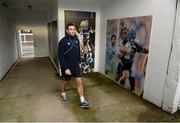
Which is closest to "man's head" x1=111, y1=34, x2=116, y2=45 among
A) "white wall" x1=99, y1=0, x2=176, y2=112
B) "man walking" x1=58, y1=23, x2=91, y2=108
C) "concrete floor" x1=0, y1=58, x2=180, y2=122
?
"white wall" x1=99, y1=0, x2=176, y2=112

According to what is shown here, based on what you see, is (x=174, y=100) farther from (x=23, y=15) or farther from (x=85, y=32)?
(x=23, y=15)

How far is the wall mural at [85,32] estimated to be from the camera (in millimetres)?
4254

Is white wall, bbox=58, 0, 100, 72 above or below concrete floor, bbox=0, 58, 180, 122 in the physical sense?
above

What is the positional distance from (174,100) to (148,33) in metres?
1.32

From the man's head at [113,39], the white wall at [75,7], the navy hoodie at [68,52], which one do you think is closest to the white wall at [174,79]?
the navy hoodie at [68,52]

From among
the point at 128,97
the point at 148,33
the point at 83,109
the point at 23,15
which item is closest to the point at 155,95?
the point at 128,97

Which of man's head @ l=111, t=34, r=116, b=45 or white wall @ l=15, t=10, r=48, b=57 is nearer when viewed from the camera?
man's head @ l=111, t=34, r=116, b=45

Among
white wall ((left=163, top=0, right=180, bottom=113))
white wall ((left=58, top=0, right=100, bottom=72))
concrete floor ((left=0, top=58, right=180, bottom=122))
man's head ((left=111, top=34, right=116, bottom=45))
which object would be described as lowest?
concrete floor ((left=0, top=58, right=180, bottom=122))

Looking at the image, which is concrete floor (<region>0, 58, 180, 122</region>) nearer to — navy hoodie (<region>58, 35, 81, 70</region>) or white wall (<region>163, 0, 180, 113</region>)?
white wall (<region>163, 0, 180, 113</region>)

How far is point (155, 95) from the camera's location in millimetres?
2799

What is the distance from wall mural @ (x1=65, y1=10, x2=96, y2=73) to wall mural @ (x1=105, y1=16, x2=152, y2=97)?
63cm

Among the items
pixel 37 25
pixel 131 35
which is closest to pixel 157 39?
pixel 131 35

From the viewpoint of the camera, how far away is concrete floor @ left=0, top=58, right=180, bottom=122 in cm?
241

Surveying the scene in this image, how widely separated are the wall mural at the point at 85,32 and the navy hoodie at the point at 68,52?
1.72m
